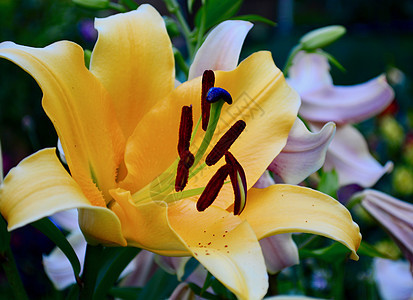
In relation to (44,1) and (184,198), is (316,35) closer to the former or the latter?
(184,198)

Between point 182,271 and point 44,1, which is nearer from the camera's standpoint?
point 182,271

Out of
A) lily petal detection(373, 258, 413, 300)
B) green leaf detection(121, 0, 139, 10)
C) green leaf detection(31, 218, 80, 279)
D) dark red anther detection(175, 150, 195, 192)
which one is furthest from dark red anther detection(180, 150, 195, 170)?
lily petal detection(373, 258, 413, 300)

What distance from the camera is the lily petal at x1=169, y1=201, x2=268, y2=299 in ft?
0.98

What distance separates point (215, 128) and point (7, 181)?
0.16 metres

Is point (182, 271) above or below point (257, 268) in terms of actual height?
below

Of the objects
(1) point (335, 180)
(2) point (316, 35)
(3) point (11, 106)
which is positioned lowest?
(3) point (11, 106)

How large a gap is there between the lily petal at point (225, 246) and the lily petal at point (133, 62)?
0.28 ft

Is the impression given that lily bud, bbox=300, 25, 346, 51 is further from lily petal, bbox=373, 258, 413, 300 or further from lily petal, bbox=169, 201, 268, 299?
lily petal, bbox=373, 258, 413, 300

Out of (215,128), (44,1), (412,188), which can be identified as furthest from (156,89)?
(44,1)

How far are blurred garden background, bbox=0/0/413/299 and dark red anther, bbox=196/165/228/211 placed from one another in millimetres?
300

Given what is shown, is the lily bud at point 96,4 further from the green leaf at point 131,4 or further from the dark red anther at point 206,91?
the dark red anther at point 206,91

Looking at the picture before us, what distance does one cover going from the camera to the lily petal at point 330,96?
1.96ft

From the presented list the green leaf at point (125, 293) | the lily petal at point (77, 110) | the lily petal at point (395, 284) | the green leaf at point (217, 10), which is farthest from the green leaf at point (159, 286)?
the lily petal at point (395, 284)

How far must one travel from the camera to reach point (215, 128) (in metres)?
0.41
